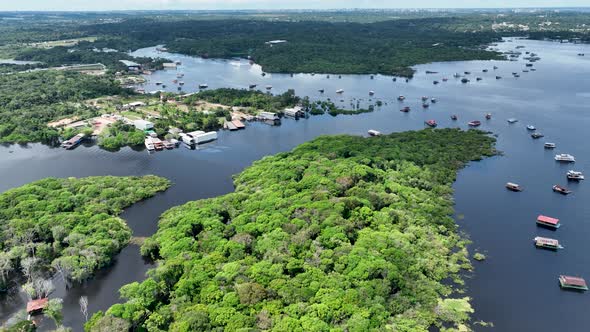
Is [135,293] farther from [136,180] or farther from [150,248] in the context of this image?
[136,180]

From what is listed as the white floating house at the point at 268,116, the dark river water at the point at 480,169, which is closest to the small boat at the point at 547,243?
the dark river water at the point at 480,169

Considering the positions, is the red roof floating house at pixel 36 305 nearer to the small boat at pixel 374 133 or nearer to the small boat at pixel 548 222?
the small boat at pixel 548 222

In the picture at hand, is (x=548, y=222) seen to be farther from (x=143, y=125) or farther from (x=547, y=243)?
(x=143, y=125)

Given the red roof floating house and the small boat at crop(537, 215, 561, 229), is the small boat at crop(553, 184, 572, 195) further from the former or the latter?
the red roof floating house

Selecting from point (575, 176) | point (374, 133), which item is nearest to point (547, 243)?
point (575, 176)

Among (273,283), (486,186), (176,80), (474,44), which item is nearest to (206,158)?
(273,283)

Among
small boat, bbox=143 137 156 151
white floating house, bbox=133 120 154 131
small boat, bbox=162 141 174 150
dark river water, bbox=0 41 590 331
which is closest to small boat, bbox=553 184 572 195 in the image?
dark river water, bbox=0 41 590 331
